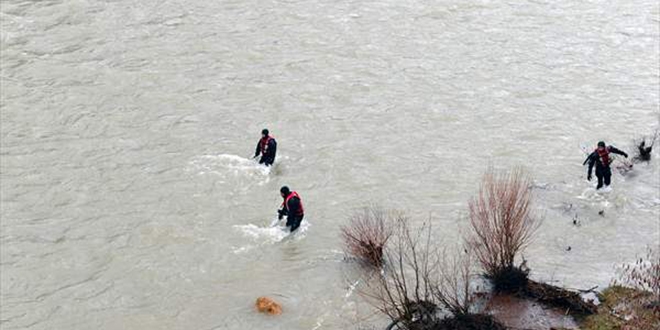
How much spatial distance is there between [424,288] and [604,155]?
319 inches

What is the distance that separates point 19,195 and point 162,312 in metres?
7.29

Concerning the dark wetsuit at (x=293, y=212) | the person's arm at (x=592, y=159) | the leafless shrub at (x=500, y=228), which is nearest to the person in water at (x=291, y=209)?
the dark wetsuit at (x=293, y=212)

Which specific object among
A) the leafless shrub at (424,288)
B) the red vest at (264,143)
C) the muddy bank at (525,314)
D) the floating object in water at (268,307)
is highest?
the red vest at (264,143)

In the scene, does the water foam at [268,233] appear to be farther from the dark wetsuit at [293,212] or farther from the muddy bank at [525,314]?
the muddy bank at [525,314]

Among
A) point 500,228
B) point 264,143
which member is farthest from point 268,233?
point 500,228

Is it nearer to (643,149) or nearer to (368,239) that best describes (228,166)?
(368,239)

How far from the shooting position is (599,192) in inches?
1019

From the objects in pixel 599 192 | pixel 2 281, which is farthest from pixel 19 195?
pixel 599 192

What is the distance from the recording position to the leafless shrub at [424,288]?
18734 millimetres

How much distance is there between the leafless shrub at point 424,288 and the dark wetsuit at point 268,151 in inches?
201

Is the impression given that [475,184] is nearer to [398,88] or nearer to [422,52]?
[398,88]

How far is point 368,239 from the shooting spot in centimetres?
2147

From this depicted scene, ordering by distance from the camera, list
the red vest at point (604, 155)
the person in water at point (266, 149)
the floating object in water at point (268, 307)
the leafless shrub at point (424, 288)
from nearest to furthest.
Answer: the leafless shrub at point (424, 288), the floating object in water at point (268, 307), the red vest at point (604, 155), the person in water at point (266, 149)

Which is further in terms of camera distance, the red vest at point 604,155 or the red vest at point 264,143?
the red vest at point 264,143
